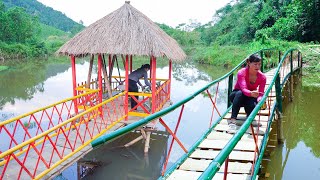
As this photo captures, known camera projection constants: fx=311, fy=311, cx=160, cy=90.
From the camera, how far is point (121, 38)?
733cm

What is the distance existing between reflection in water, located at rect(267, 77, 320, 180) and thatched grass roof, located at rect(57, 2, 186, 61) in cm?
347

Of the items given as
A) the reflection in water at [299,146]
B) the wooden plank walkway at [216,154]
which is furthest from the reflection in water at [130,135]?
the wooden plank walkway at [216,154]

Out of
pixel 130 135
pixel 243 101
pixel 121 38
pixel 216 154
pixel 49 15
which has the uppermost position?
pixel 49 15

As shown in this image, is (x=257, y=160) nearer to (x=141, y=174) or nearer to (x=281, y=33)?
(x=141, y=174)

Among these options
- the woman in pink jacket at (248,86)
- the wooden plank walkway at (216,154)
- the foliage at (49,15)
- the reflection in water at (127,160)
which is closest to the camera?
the wooden plank walkway at (216,154)

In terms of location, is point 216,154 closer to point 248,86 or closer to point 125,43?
point 248,86

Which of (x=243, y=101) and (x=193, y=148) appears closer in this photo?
(x=193, y=148)

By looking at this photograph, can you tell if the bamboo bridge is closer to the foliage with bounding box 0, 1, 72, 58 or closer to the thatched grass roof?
the thatched grass roof

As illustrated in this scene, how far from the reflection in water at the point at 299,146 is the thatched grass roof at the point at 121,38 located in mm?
3471

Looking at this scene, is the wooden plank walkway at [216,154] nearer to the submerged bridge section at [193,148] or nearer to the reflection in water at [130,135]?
the submerged bridge section at [193,148]

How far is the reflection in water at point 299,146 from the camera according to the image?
6.45m

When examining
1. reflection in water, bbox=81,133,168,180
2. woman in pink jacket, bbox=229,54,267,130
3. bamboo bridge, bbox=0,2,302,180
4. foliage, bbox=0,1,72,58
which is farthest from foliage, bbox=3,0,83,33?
woman in pink jacket, bbox=229,54,267,130

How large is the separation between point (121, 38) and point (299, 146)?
512 centimetres

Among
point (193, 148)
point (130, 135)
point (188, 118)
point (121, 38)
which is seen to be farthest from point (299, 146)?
point (121, 38)
